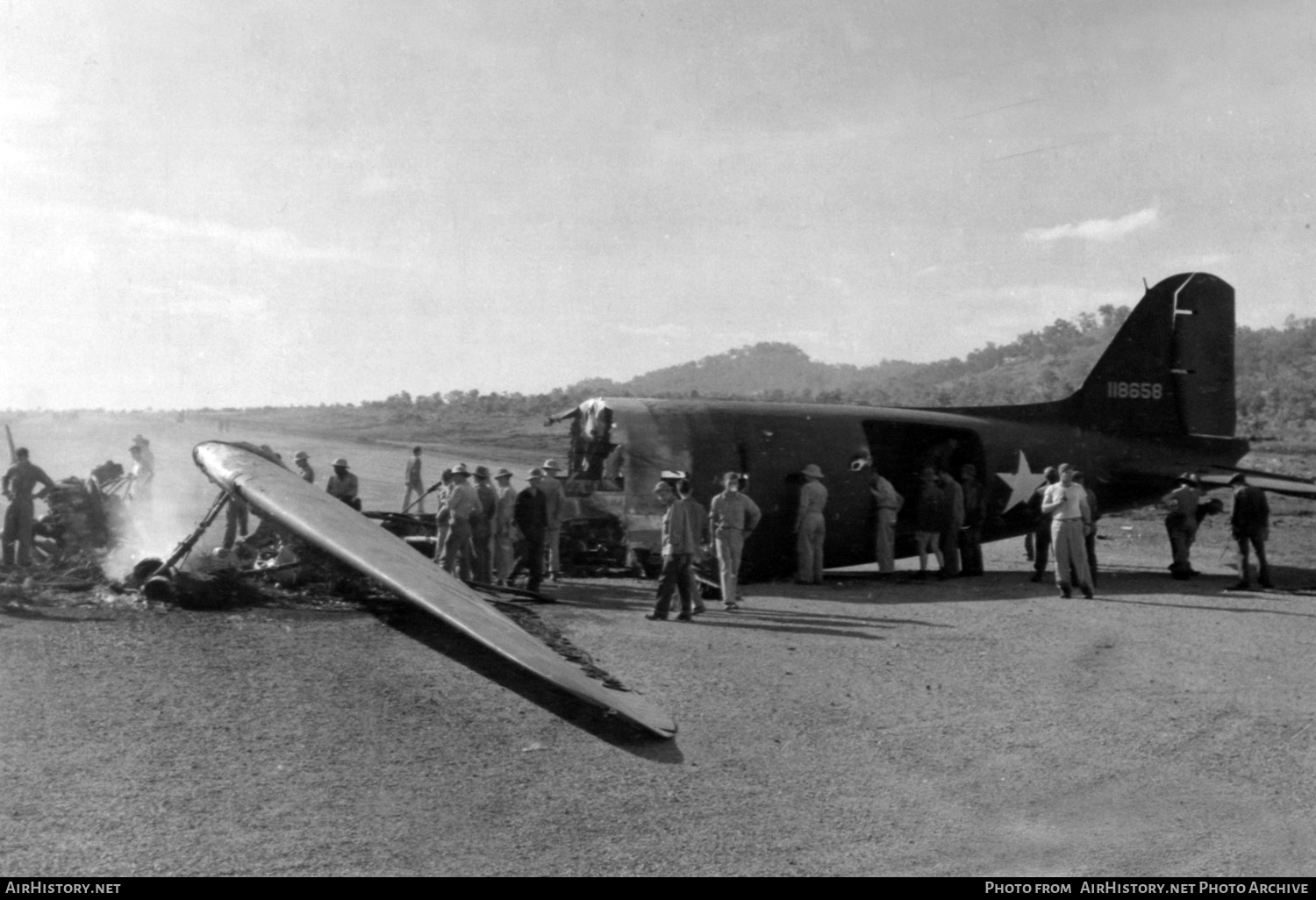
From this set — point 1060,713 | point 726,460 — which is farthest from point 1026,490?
point 1060,713

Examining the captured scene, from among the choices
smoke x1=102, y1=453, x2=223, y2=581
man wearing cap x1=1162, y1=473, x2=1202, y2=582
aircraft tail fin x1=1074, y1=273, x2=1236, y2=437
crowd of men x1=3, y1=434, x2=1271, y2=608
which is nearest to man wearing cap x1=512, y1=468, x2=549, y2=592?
crowd of men x1=3, y1=434, x2=1271, y2=608

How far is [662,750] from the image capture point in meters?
6.96

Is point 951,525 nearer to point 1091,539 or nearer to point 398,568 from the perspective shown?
point 1091,539

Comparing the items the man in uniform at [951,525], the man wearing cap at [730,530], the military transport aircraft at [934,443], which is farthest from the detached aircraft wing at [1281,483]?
the man wearing cap at [730,530]

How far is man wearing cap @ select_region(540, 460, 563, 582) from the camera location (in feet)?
46.1

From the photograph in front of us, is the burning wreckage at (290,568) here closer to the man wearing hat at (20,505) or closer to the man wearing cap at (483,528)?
the man wearing hat at (20,505)

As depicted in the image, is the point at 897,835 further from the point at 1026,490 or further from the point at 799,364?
the point at 799,364

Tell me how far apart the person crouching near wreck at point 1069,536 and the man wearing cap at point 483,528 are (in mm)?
7054

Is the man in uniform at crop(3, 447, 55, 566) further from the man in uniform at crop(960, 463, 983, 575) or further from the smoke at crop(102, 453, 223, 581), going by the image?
the man in uniform at crop(960, 463, 983, 575)

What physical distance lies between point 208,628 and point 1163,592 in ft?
37.8

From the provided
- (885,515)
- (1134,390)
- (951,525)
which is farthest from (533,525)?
(1134,390)

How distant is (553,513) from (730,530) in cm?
276

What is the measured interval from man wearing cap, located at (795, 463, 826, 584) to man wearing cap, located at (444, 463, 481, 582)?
4351 mm

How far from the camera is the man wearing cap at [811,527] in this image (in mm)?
14727
